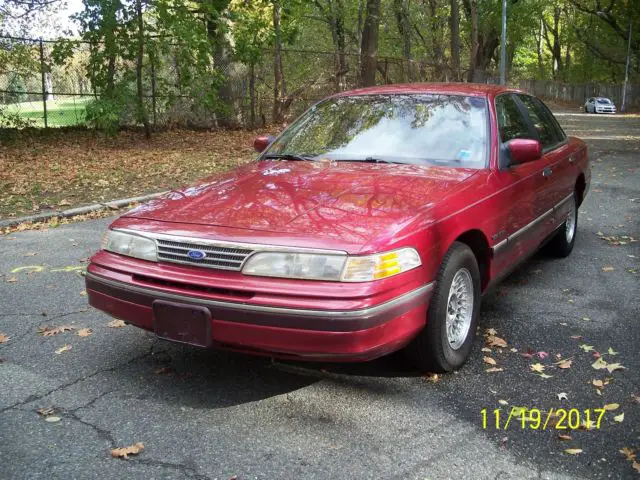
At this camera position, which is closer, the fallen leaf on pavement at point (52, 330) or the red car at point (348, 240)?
the red car at point (348, 240)

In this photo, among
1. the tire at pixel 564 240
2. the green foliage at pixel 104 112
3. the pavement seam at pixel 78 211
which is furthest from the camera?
the green foliage at pixel 104 112

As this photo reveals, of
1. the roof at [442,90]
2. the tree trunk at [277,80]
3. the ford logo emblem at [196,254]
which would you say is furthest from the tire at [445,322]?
the tree trunk at [277,80]

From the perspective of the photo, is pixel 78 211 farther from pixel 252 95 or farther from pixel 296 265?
pixel 252 95

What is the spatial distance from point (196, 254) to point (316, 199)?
734 mm

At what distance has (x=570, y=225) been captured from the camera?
6.06 metres

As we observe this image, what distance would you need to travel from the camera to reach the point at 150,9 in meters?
13.8

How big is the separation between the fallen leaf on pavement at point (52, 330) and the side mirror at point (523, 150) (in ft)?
10.2

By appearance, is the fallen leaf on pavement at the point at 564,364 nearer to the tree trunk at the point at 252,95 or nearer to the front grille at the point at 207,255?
the front grille at the point at 207,255

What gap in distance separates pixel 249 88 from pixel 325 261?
15.8 m

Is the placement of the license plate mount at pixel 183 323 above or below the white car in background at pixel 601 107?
below

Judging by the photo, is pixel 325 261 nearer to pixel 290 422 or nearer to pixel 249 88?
pixel 290 422

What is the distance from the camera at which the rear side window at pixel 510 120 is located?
177 inches

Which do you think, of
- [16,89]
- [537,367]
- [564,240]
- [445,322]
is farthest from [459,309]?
[16,89]

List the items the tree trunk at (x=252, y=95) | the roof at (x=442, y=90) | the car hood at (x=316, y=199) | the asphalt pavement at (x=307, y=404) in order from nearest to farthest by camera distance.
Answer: the asphalt pavement at (x=307, y=404) < the car hood at (x=316, y=199) < the roof at (x=442, y=90) < the tree trunk at (x=252, y=95)
